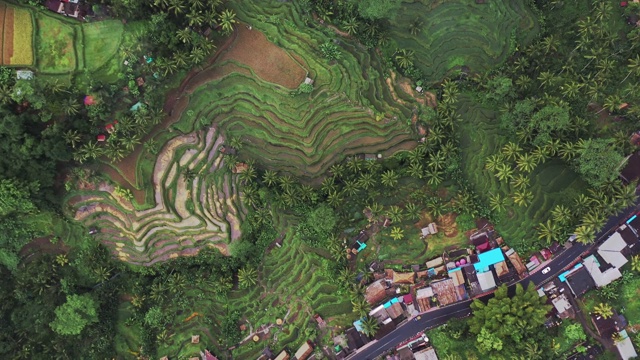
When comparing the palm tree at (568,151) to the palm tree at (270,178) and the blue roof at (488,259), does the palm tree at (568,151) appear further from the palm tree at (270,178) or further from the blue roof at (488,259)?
the palm tree at (270,178)

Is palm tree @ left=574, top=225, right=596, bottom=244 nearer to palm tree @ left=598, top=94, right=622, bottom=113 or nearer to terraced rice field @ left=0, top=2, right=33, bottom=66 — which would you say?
palm tree @ left=598, top=94, right=622, bottom=113

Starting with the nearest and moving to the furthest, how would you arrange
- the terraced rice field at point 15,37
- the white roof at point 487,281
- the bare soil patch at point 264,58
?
the terraced rice field at point 15,37, the white roof at point 487,281, the bare soil patch at point 264,58

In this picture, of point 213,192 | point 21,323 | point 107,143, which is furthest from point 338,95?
point 21,323

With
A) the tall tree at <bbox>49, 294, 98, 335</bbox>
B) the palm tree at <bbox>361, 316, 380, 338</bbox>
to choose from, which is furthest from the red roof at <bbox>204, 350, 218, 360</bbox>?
the palm tree at <bbox>361, 316, 380, 338</bbox>

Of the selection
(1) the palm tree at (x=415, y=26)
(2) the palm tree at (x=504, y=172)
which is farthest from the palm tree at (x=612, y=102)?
(1) the palm tree at (x=415, y=26)

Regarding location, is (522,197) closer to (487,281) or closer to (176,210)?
(487,281)

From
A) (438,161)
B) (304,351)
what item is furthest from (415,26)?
(304,351)
